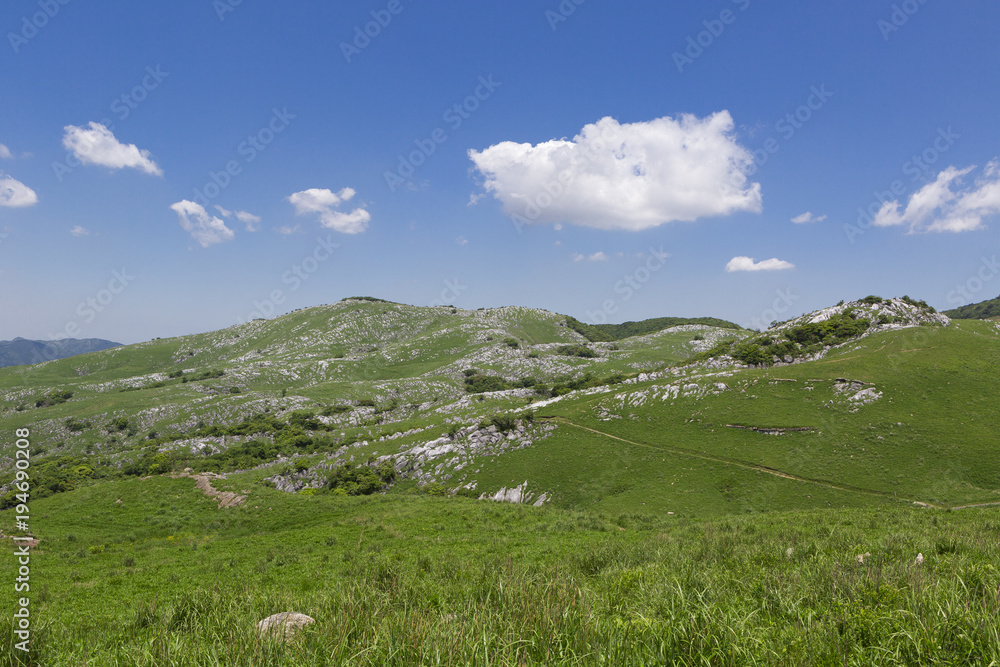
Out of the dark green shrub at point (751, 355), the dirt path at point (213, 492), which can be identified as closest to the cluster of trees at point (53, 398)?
the dirt path at point (213, 492)

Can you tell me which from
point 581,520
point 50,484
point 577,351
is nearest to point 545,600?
point 581,520

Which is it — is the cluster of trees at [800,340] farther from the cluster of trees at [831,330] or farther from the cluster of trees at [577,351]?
the cluster of trees at [577,351]

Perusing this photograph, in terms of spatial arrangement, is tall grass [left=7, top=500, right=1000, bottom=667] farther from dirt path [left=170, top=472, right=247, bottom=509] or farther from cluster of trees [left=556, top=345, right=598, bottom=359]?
cluster of trees [left=556, top=345, right=598, bottom=359]

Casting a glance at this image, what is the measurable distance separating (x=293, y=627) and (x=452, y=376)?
153m

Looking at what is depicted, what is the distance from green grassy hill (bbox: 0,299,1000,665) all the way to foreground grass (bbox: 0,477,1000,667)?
8 centimetres

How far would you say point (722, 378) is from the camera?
67.8 metres

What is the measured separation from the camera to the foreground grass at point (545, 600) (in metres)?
5.75

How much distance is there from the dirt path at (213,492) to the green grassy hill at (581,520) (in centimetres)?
73

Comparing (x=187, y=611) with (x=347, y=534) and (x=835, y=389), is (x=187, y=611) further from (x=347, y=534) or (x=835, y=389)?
(x=835, y=389)

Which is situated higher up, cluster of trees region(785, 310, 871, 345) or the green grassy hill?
cluster of trees region(785, 310, 871, 345)

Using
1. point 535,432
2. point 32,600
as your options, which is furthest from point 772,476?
point 32,600

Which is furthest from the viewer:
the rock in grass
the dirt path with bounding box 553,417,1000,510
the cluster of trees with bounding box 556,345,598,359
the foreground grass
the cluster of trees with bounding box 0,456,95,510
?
the cluster of trees with bounding box 556,345,598,359

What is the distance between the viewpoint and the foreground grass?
5.75m

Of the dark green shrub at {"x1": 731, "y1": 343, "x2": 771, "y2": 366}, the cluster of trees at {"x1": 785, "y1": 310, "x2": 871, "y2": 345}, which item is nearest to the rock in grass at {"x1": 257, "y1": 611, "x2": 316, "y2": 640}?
the dark green shrub at {"x1": 731, "y1": 343, "x2": 771, "y2": 366}
